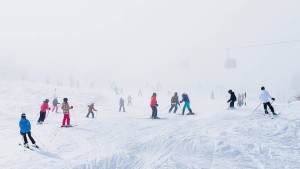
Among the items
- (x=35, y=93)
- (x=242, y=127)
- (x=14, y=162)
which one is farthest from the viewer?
(x=35, y=93)

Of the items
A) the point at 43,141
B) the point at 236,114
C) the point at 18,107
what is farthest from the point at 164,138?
the point at 18,107

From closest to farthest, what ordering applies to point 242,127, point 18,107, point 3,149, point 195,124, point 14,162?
point 14,162 < point 3,149 < point 242,127 < point 195,124 < point 18,107

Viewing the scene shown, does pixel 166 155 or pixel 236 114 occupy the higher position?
pixel 236 114

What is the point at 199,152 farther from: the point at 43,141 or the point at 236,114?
the point at 236,114

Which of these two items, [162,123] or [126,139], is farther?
[162,123]

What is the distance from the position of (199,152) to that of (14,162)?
688 centimetres

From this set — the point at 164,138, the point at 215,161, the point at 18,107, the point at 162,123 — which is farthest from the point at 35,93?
the point at 215,161

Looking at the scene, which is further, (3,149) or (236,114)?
(236,114)

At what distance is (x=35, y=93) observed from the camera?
49031 mm

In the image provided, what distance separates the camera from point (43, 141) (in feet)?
45.2

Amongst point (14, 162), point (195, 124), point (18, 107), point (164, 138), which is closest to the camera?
point (14, 162)

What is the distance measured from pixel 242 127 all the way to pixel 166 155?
19.8 feet

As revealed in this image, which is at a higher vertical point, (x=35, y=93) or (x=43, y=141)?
(x=35, y=93)

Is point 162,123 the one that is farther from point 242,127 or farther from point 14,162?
point 14,162
